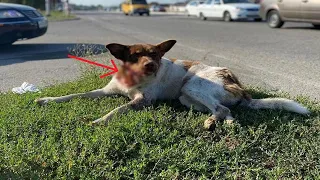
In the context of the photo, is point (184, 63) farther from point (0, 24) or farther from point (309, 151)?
point (0, 24)

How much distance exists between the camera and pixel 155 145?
3361 millimetres

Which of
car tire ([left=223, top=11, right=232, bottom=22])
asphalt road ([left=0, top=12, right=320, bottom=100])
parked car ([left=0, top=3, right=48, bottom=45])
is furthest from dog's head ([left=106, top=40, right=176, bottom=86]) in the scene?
car tire ([left=223, top=11, right=232, bottom=22])

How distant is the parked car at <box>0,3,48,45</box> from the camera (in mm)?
9711

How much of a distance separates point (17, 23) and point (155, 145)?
7.91 meters

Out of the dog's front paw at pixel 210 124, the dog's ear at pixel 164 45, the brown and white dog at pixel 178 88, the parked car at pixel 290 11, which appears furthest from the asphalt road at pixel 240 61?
the dog's ear at pixel 164 45

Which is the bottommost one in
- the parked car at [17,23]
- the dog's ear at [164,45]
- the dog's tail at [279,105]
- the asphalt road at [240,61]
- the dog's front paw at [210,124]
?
the asphalt road at [240,61]

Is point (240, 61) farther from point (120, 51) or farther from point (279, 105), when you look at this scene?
point (120, 51)

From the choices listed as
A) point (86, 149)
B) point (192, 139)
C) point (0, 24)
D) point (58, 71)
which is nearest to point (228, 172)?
point (192, 139)

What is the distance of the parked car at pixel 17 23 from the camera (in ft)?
31.9

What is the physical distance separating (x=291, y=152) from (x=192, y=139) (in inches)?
35.6

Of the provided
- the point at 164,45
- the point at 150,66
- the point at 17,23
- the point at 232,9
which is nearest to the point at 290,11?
the point at 232,9

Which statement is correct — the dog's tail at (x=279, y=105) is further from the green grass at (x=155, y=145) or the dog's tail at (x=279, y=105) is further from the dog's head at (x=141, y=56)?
the dog's head at (x=141, y=56)

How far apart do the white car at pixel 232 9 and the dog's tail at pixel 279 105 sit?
1748 cm

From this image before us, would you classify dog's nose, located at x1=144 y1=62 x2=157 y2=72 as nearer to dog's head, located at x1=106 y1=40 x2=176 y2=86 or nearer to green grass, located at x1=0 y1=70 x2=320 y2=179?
dog's head, located at x1=106 y1=40 x2=176 y2=86
